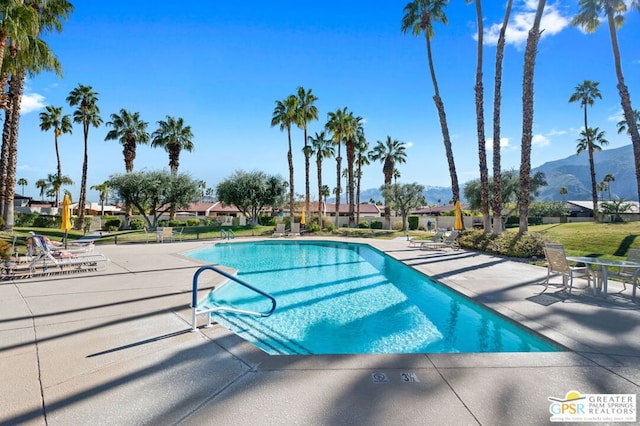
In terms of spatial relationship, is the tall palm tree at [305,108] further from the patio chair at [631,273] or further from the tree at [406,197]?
the patio chair at [631,273]

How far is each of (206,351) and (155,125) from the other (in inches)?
1478

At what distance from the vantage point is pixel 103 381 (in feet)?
10.4

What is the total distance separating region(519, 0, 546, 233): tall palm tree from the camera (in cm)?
1440

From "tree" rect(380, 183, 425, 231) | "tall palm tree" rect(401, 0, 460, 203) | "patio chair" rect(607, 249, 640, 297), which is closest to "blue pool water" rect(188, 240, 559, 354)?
"patio chair" rect(607, 249, 640, 297)

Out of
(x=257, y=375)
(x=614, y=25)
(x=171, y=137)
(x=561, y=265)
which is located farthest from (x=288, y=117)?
(x=257, y=375)

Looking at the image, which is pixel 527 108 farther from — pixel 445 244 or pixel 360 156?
pixel 360 156

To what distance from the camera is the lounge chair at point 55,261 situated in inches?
336

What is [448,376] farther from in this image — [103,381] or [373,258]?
[373,258]

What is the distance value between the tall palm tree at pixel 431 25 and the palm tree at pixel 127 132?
28.8m

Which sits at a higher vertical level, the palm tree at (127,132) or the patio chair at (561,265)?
the palm tree at (127,132)

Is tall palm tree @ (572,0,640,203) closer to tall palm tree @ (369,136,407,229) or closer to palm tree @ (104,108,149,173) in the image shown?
tall palm tree @ (369,136,407,229)

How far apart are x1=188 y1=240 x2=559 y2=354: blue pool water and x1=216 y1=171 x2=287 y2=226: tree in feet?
76.5

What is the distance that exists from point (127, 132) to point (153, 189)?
8687 mm

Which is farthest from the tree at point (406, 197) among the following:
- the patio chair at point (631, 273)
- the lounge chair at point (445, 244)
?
the patio chair at point (631, 273)
